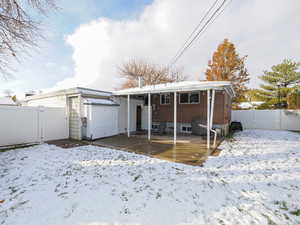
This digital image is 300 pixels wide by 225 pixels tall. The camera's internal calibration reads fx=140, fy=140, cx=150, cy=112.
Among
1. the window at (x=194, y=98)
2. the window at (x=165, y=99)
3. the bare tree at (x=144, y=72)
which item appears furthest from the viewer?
the bare tree at (x=144, y=72)

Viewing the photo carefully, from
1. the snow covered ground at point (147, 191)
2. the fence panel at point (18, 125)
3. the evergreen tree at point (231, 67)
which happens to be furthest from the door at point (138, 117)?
the evergreen tree at point (231, 67)

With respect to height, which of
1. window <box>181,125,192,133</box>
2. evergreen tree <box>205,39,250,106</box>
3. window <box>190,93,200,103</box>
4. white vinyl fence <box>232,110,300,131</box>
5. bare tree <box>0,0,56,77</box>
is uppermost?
evergreen tree <box>205,39,250,106</box>

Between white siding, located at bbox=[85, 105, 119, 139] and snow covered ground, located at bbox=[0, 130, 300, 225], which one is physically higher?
white siding, located at bbox=[85, 105, 119, 139]

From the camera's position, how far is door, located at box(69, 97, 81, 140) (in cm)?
820

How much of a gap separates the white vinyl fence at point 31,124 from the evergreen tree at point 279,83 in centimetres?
1926

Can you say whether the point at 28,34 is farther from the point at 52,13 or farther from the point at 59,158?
the point at 59,158

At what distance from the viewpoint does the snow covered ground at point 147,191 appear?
7.13 ft

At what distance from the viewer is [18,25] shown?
4.45 meters

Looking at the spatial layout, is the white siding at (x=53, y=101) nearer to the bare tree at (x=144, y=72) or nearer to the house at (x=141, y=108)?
the house at (x=141, y=108)

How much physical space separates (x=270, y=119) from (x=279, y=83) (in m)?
5.43

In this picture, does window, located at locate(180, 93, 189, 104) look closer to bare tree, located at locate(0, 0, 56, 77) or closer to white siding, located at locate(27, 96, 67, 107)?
white siding, located at locate(27, 96, 67, 107)

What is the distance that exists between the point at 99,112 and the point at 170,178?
608 cm

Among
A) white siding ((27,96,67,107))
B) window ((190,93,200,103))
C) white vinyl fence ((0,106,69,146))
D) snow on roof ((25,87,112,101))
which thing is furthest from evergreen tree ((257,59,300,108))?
white vinyl fence ((0,106,69,146))

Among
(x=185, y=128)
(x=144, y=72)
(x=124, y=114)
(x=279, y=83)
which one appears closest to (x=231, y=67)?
(x=279, y=83)
